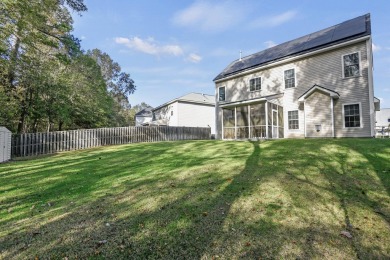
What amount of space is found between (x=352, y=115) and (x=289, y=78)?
15.9 ft

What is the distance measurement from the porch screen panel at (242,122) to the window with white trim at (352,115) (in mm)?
6085

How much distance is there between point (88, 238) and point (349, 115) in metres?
14.3

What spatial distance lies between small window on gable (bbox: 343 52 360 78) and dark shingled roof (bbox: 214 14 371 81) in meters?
1.00

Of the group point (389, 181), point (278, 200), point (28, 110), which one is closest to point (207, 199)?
point (278, 200)

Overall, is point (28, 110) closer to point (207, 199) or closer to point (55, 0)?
point (55, 0)

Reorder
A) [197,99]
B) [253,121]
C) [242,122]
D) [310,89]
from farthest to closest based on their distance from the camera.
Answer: [197,99], [242,122], [253,121], [310,89]

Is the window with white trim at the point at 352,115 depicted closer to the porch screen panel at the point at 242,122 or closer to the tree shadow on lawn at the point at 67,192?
the porch screen panel at the point at 242,122

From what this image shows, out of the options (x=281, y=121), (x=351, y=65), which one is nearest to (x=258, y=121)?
(x=281, y=121)

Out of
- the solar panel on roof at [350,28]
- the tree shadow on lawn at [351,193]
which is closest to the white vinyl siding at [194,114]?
the solar panel on roof at [350,28]

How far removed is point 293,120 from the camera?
49.3 ft

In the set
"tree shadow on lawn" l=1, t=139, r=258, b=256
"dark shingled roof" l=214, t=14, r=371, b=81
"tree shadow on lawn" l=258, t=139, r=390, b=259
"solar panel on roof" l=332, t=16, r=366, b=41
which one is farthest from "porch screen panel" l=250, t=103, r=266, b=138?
"tree shadow on lawn" l=1, t=139, r=258, b=256

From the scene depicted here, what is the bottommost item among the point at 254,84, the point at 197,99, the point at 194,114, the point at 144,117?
the point at 194,114

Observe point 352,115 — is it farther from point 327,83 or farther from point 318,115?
point 327,83

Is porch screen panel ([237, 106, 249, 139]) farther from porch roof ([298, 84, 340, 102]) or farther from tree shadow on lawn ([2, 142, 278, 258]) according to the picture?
tree shadow on lawn ([2, 142, 278, 258])
